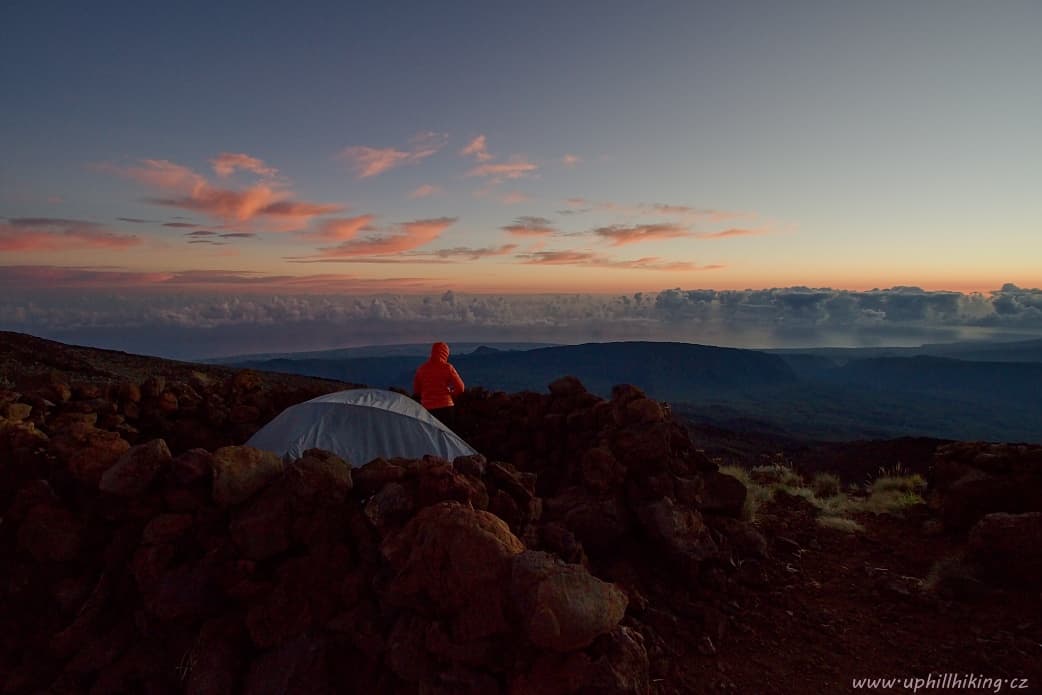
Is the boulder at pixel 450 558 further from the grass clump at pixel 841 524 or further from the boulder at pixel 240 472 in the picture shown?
the grass clump at pixel 841 524

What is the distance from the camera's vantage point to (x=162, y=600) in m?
4.82

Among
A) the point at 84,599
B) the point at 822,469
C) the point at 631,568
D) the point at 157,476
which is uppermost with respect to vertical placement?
the point at 157,476

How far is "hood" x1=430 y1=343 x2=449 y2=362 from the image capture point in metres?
11.0

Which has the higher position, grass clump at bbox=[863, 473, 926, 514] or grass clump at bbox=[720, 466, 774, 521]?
grass clump at bbox=[720, 466, 774, 521]

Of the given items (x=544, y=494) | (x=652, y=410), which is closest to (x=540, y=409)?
(x=544, y=494)

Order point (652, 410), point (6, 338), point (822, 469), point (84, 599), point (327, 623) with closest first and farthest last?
point (327, 623), point (84, 599), point (652, 410), point (822, 469), point (6, 338)

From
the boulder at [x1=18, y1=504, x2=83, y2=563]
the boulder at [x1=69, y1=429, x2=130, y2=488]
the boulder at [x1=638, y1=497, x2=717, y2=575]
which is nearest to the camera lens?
the boulder at [x1=18, y1=504, x2=83, y2=563]

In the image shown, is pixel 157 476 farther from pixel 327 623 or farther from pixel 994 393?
pixel 994 393

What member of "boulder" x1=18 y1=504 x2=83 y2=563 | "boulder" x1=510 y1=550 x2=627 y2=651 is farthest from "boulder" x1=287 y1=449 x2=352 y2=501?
"boulder" x1=18 y1=504 x2=83 y2=563

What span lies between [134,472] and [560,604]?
14.0 ft

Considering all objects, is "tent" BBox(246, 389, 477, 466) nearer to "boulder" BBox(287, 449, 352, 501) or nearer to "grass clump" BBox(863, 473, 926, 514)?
"boulder" BBox(287, 449, 352, 501)

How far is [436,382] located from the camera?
10.9 meters

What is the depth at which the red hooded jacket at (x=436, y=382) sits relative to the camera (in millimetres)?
10930

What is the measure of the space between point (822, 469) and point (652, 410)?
2064 centimetres
